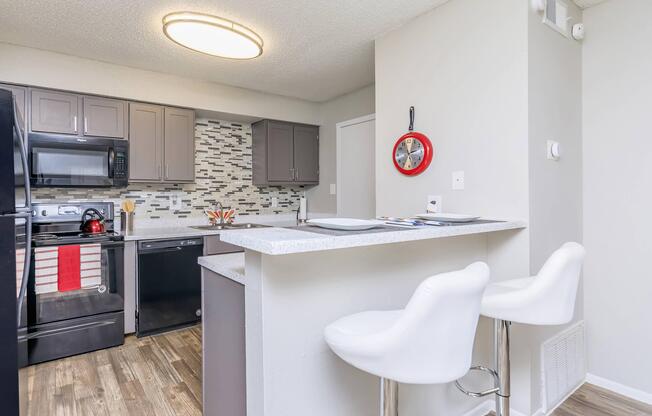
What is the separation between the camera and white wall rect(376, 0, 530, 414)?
1.86 metres

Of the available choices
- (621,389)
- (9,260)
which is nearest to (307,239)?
(9,260)

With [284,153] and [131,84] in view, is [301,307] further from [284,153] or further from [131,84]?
[284,153]

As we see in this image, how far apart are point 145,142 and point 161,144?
140 millimetres

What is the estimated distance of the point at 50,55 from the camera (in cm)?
288

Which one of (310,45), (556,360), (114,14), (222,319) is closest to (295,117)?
(310,45)

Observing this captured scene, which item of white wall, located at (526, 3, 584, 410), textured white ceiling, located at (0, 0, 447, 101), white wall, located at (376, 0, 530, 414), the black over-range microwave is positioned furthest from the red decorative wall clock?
the black over-range microwave

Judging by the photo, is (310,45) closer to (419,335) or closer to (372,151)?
(372,151)

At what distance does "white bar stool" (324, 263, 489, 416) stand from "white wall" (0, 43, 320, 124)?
3176 mm

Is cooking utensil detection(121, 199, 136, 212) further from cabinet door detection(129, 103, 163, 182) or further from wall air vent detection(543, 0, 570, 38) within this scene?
wall air vent detection(543, 0, 570, 38)

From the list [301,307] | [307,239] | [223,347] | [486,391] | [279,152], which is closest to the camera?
Answer: [307,239]

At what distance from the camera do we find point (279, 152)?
4141 millimetres

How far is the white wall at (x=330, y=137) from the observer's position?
393 cm

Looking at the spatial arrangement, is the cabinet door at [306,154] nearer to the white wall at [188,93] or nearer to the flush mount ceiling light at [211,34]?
the white wall at [188,93]

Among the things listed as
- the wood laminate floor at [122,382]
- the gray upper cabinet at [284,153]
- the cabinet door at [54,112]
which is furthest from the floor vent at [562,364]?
the cabinet door at [54,112]
